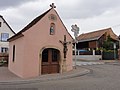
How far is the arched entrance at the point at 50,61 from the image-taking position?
16103 millimetres

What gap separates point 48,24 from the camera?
53.2 ft

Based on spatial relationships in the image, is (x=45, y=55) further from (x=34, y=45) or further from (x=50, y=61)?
(x=34, y=45)

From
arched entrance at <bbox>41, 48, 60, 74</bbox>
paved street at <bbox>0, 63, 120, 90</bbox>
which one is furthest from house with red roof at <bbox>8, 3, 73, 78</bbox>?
paved street at <bbox>0, 63, 120, 90</bbox>

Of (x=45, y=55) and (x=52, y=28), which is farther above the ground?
(x=52, y=28)

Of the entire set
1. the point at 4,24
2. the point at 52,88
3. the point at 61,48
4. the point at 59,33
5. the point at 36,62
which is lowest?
the point at 52,88

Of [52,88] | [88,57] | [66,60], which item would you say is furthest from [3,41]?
[52,88]

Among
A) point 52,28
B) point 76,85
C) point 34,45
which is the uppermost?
point 52,28

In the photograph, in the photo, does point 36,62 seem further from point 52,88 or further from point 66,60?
point 52,88

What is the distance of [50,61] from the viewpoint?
53.8ft

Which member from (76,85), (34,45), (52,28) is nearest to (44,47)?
(34,45)

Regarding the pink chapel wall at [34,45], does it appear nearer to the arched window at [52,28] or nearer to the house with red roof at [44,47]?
the house with red roof at [44,47]

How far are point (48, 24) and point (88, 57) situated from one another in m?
23.1

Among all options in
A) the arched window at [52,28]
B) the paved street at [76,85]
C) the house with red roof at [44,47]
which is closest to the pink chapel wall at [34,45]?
the house with red roof at [44,47]

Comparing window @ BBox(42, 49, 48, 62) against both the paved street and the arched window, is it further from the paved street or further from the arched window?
the paved street
